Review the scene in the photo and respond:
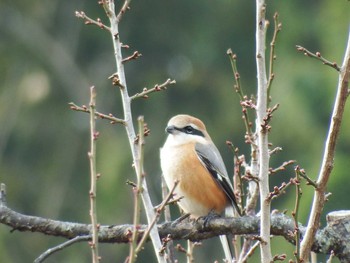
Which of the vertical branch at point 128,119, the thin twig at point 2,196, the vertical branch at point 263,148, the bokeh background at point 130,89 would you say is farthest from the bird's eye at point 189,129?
the bokeh background at point 130,89

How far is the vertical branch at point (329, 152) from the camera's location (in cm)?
419

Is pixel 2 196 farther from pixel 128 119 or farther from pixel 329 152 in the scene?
pixel 329 152

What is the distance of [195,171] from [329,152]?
3134mm

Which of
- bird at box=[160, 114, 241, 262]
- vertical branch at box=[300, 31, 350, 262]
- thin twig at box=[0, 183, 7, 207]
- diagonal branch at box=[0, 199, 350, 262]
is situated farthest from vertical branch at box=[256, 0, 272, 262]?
bird at box=[160, 114, 241, 262]

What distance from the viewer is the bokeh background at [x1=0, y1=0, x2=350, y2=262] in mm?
23766

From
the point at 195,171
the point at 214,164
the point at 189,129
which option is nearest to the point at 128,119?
the point at 195,171

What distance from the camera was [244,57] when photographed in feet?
90.9

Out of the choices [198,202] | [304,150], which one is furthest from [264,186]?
[304,150]

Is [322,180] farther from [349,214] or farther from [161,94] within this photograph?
[161,94]

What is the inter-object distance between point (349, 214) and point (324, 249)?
0.22 meters

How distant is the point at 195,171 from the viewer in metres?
7.36

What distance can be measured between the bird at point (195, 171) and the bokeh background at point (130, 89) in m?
14.2

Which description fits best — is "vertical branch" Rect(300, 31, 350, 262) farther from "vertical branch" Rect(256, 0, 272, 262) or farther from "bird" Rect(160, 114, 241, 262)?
"bird" Rect(160, 114, 241, 262)

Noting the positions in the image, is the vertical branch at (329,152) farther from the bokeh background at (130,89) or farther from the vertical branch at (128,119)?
the bokeh background at (130,89)
